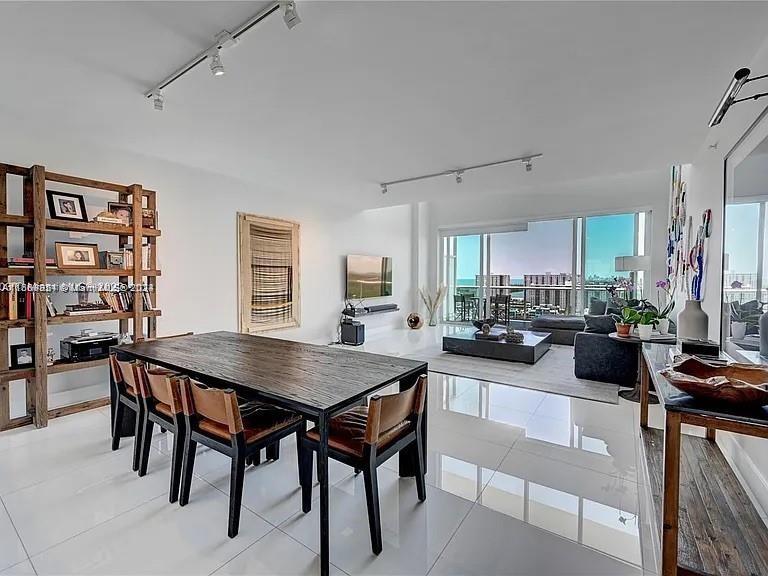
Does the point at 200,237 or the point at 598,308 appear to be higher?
the point at 200,237

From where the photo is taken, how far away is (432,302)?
9.07 metres

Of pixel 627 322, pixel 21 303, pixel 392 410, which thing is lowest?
pixel 392 410

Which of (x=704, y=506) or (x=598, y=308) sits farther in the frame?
(x=598, y=308)

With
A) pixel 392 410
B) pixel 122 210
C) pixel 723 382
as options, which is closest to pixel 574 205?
pixel 723 382

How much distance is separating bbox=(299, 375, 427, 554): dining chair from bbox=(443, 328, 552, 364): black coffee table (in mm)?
3382

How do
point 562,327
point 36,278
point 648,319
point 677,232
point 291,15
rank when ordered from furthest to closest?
1. point 562,327
2. point 677,232
3. point 648,319
4. point 36,278
5. point 291,15

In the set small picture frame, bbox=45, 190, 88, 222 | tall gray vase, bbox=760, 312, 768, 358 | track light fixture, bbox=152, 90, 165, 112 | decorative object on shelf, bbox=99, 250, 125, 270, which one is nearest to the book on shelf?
decorative object on shelf, bbox=99, 250, 125, 270

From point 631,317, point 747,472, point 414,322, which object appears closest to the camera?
point 747,472

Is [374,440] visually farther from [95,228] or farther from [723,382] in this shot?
[95,228]

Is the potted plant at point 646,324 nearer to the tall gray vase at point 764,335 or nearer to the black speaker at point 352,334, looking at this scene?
the tall gray vase at point 764,335

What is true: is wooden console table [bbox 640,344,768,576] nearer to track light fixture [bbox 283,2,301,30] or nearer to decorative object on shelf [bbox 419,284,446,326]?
track light fixture [bbox 283,2,301,30]

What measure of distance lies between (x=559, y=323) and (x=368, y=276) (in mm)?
3719

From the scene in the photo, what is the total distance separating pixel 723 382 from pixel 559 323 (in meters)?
5.64

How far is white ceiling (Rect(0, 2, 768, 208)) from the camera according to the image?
1874 mm
